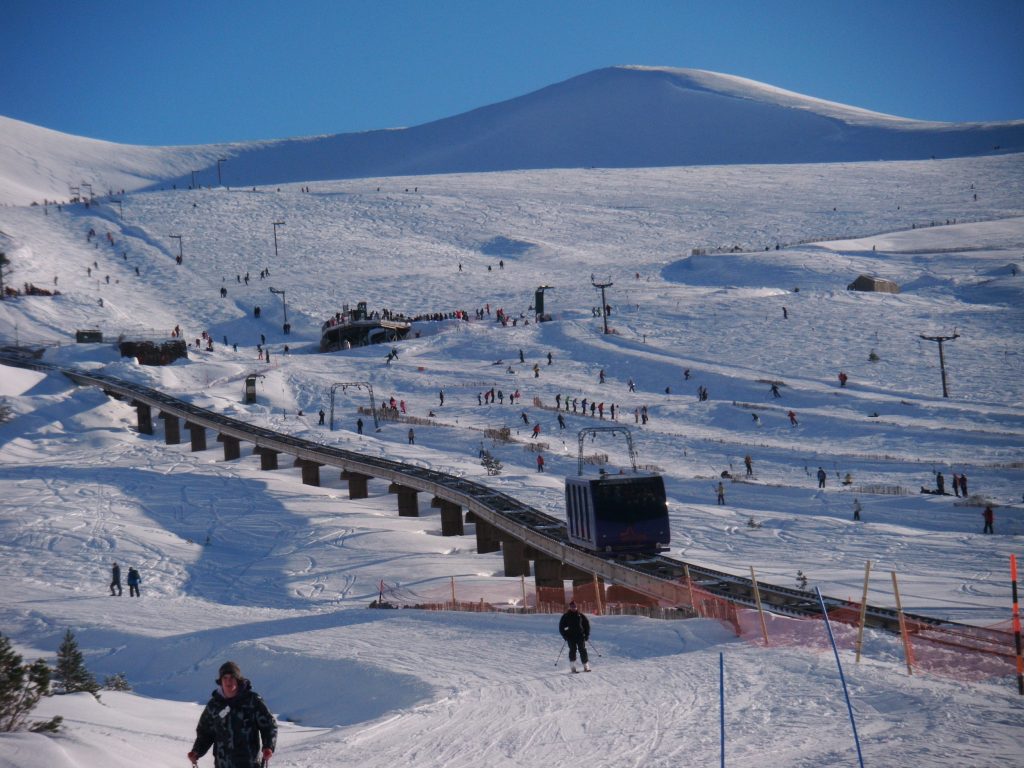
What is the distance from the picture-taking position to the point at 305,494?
3350 centimetres

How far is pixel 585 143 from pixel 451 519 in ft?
448

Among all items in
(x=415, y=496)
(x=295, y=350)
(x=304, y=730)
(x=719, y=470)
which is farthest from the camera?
(x=295, y=350)

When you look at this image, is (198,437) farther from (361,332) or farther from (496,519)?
(361,332)

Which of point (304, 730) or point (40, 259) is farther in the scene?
point (40, 259)

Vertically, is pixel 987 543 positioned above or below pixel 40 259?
below

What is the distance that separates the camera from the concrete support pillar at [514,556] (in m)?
25.3

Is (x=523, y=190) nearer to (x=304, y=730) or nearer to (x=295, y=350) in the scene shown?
(x=295, y=350)

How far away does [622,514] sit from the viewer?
69.5 ft

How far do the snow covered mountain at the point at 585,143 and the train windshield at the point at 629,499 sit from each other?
11846cm

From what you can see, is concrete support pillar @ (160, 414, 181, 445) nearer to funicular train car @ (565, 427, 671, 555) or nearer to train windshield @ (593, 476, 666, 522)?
funicular train car @ (565, 427, 671, 555)

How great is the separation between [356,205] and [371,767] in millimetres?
98312

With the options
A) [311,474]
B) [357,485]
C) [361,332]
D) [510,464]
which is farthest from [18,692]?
[361,332]

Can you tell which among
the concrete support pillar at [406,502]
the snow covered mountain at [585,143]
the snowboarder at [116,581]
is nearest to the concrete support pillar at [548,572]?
the concrete support pillar at [406,502]

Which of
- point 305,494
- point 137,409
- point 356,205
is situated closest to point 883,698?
point 305,494
